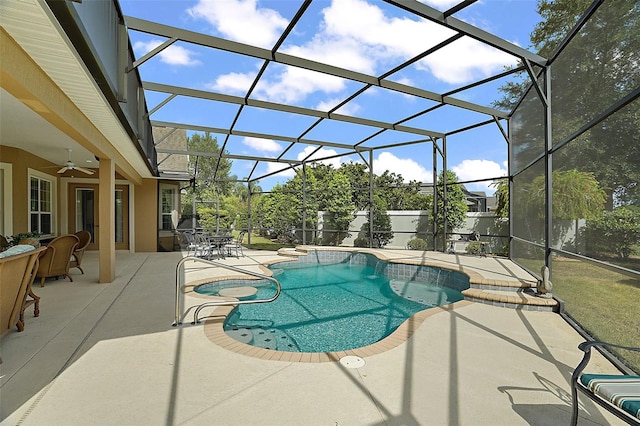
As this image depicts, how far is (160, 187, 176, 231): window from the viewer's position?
11602mm

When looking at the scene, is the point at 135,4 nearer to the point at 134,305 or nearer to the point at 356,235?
the point at 134,305

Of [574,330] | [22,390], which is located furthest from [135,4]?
[574,330]

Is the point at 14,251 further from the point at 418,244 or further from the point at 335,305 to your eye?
the point at 418,244

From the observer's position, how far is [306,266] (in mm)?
9836

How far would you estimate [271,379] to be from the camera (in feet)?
8.16

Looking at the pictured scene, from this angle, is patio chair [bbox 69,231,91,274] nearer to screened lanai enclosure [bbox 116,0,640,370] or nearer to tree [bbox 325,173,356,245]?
screened lanai enclosure [bbox 116,0,640,370]

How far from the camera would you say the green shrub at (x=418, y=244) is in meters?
11.4

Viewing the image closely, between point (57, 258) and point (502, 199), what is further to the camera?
point (502, 199)

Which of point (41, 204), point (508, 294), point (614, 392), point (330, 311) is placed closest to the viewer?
point (614, 392)

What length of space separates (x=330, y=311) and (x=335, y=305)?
0.40m

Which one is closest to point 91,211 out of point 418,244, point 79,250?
point 79,250

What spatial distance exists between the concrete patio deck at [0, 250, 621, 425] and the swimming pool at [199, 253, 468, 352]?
0.99 meters

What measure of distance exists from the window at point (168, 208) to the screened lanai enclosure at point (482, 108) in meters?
0.81

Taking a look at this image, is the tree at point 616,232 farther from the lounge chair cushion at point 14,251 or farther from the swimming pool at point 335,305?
the lounge chair cushion at point 14,251
